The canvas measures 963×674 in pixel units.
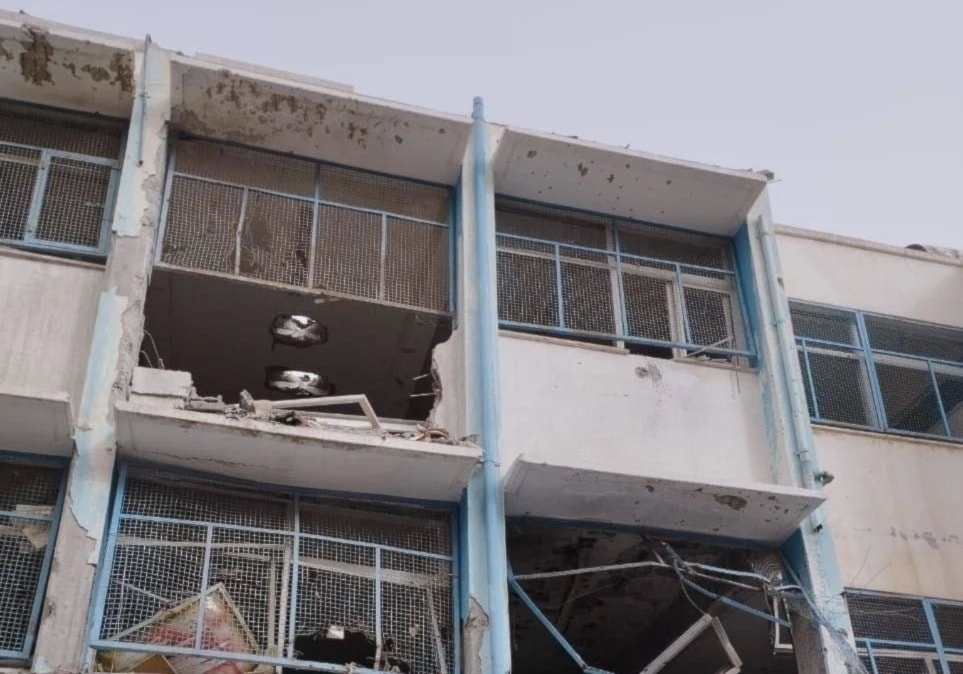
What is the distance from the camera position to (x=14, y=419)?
7.47 m

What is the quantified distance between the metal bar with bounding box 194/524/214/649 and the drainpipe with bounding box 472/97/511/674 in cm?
191

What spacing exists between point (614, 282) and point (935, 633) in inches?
155

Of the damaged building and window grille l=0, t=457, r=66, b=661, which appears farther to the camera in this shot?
the damaged building

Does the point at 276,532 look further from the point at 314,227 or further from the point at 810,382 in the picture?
the point at 810,382

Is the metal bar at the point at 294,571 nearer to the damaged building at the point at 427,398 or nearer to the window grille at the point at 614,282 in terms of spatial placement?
the damaged building at the point at 427,398

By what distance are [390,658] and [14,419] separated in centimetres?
294

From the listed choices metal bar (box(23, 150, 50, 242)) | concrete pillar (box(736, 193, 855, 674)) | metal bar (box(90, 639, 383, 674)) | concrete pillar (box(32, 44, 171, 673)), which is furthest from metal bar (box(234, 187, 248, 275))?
concrete pillar (box(736, 193, 855, 674))

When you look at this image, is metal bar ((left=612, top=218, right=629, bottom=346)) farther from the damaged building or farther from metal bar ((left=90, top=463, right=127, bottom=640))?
metal bar ((left=90, top=463, right=127, bottom=640))

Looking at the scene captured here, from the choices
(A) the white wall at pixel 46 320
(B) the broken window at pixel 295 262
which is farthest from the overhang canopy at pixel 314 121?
(A) the white wall at pixel 46 320

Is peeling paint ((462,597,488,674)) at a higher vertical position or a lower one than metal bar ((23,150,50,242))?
lower

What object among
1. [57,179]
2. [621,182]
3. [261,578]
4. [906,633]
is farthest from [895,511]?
[57,179]

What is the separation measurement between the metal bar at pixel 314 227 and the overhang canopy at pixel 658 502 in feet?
7.84

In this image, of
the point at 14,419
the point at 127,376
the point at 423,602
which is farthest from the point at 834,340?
the point at 14,419

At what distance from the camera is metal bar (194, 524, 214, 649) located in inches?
289
